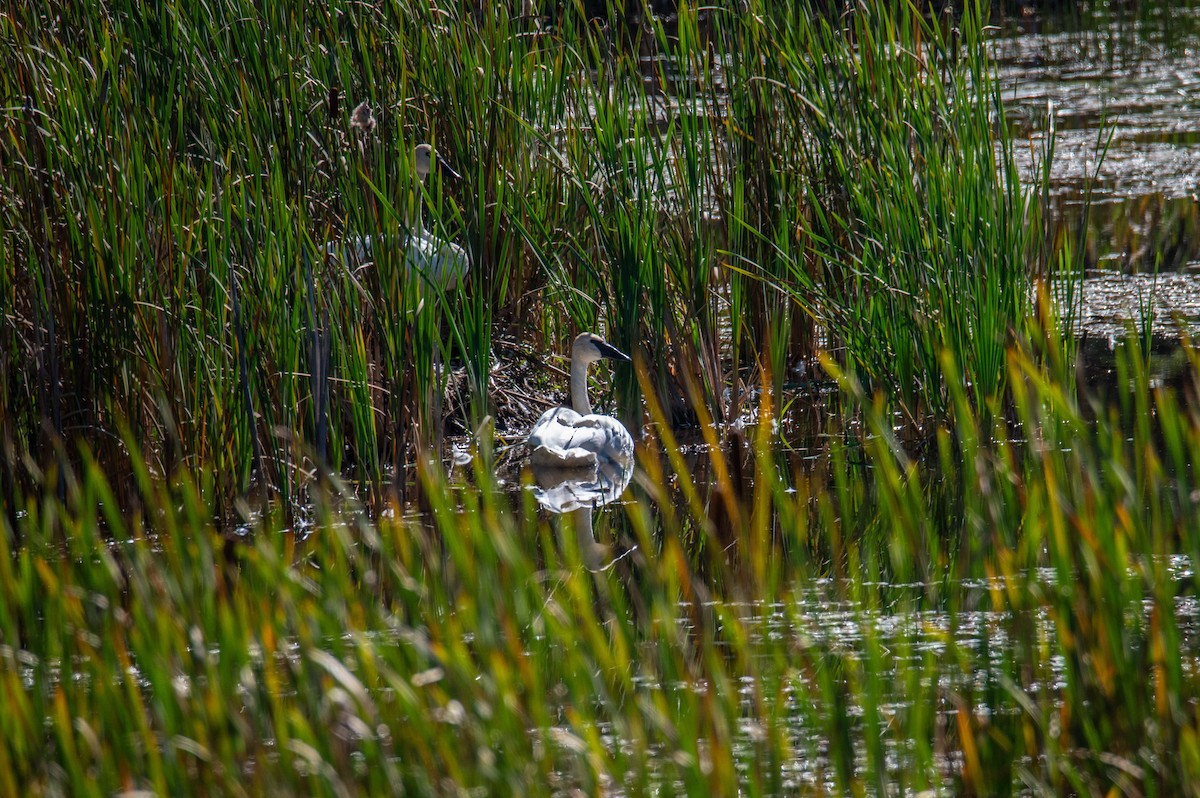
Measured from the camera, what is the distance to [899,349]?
4648 millimetres

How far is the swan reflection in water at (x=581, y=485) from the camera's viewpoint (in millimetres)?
4746

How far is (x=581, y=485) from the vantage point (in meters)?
4.97

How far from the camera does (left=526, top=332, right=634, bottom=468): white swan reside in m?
4.84

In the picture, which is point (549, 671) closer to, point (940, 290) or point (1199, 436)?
point (1199, 436)

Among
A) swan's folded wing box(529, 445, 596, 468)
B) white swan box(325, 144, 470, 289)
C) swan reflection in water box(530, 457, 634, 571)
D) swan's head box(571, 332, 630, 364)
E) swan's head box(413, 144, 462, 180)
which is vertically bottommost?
swan reflection in water box(530, 457, 634, 571)

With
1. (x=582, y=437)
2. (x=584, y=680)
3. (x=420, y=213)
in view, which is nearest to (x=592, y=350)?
(x=582, y=437)

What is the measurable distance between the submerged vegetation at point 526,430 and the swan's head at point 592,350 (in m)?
0.10

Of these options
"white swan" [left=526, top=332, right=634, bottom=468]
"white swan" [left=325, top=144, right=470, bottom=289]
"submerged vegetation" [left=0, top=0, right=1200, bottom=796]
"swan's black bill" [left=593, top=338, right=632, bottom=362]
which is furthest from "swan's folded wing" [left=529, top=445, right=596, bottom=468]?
"white swan" [left=325, top=144, right=470, bottom=289]

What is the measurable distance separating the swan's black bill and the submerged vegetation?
11cm

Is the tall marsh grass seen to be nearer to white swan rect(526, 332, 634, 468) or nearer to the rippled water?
white swan rect(526, 332, 634, 468)

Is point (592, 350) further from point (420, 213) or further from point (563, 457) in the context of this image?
point (420, 213)

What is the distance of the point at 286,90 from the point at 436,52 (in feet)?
1.88

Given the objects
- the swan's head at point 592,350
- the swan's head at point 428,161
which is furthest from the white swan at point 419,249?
the swan's head at point 592,350

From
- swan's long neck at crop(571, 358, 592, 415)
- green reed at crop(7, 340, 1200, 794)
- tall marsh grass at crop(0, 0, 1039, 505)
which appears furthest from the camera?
swan's long neck at crop(571, 358, 592, 415)
